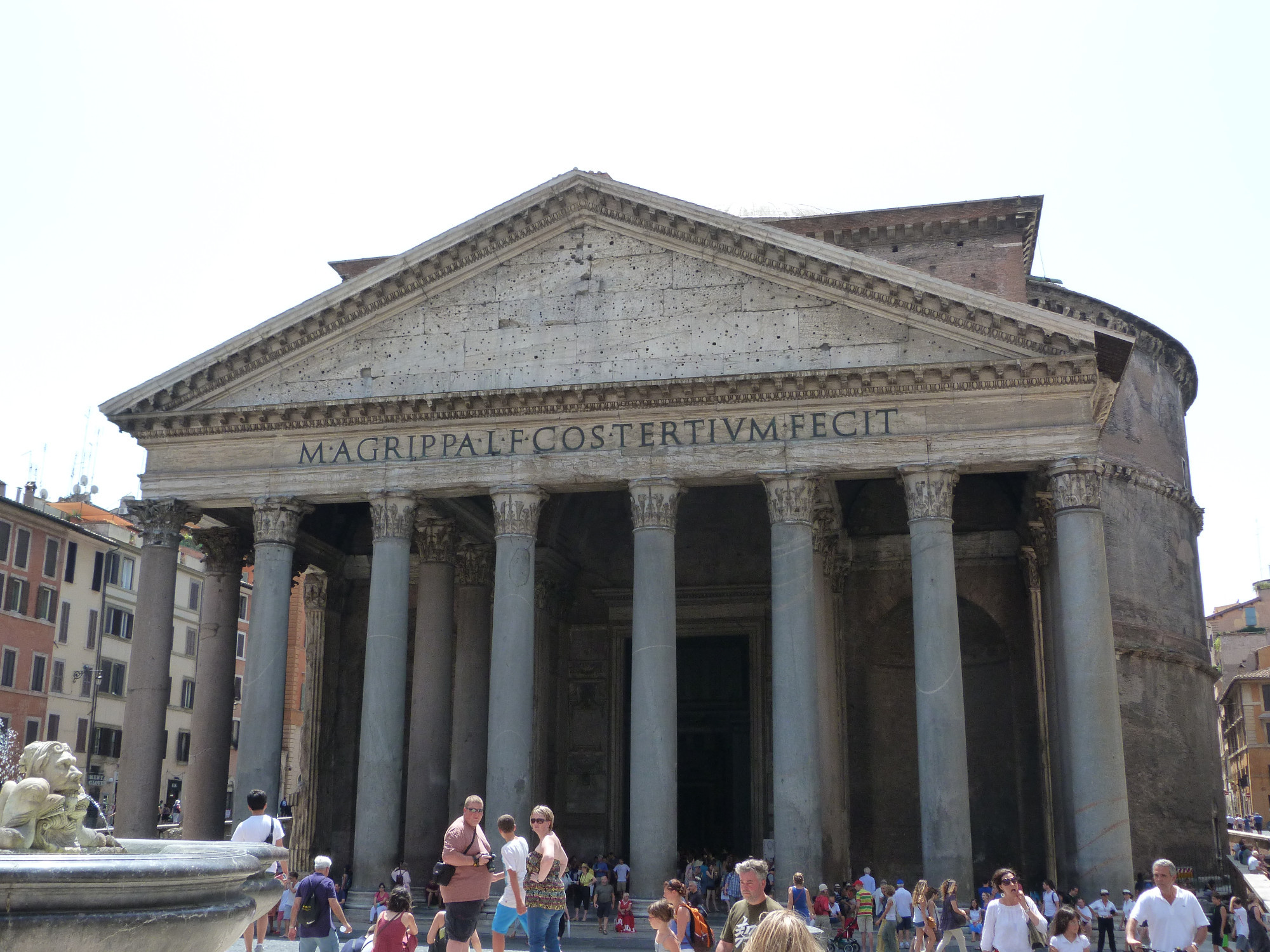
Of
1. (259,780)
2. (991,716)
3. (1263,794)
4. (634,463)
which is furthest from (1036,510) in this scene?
(1263,794)

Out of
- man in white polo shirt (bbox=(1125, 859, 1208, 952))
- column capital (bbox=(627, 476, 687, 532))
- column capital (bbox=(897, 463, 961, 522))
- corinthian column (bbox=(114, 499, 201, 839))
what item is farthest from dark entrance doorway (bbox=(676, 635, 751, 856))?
man in white polo shirt (bbox=(1125, 859, 1208, 952))

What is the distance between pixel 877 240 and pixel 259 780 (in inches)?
660

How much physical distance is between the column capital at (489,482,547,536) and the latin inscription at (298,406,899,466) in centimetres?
60

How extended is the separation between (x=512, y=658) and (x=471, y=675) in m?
3.83

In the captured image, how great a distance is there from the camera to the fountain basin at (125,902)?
479cm

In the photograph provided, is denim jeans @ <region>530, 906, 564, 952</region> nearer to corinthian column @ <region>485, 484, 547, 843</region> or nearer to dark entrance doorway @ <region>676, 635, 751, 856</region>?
corinthian column @ <region>485, 484, 547, 843</region>

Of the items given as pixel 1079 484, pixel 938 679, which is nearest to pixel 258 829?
pixel 938 679

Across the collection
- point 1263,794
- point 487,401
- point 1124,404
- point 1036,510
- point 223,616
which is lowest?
point 1263,794

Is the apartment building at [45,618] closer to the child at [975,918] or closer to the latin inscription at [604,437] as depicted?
the latin inscription at [604,437]

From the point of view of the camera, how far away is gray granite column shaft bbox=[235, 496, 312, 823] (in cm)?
2017

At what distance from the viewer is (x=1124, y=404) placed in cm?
2980

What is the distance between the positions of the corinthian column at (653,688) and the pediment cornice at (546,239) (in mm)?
4036

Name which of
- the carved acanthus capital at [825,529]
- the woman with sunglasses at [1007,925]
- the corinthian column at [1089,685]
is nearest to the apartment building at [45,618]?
the carved acanthus capital at [825,529]

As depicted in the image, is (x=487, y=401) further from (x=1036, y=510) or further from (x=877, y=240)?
(x=877, y=240)
